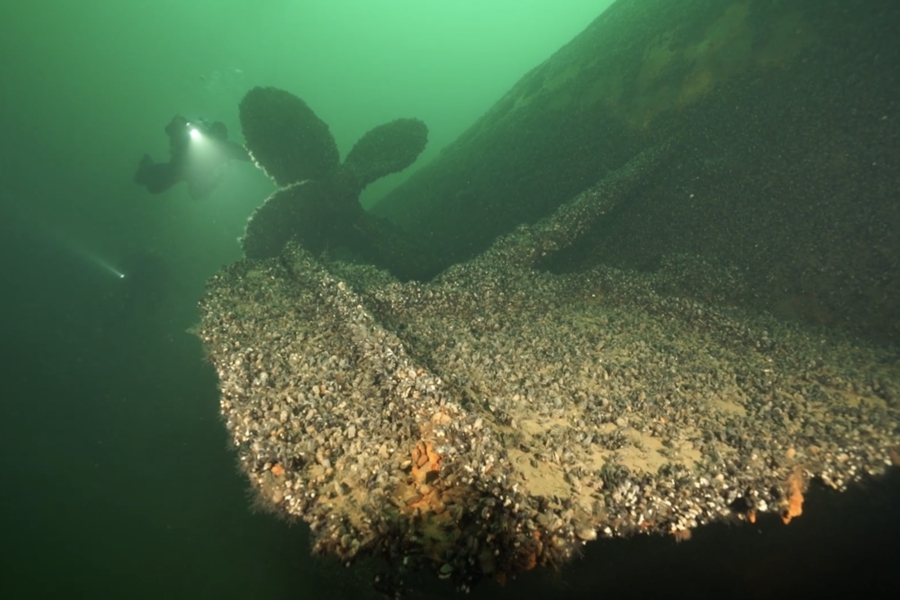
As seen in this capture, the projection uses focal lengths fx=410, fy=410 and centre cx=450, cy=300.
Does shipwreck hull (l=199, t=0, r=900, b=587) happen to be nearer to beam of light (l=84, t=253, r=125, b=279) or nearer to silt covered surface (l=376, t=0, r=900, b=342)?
silt covered surface (l=376, t=0, r=900, b=342)

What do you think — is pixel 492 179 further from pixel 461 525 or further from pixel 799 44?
pixel 461 525

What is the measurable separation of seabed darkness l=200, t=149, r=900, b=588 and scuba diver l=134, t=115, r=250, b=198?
484 inches

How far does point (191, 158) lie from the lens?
1780cm

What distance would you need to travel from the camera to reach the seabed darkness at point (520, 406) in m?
4.05

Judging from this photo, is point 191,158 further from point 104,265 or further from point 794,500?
point 794,500

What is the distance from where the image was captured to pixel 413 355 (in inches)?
248

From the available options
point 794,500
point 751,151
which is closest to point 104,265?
point 751,151

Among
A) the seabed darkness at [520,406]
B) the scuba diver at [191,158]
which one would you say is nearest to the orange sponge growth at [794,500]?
the seabed darkness at [520,406]

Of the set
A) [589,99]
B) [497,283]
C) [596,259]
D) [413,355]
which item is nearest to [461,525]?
[413,355]

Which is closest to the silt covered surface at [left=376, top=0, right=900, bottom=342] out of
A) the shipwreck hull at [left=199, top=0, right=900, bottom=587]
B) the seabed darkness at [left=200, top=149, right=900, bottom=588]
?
the shipwreck hull at [left=199, top=0, right=900, bottom=587]

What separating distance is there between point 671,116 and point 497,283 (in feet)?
20.3

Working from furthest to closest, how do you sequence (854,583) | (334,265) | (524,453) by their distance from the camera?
1. (334,265)
2. (524,453)
3. (854,583)

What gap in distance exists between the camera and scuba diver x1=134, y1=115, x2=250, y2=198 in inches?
679

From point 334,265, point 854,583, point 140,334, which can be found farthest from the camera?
point 140,334
